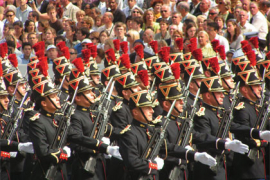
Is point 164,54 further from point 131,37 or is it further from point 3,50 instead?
point 3,50

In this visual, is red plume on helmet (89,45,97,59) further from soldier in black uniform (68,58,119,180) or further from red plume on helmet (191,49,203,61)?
soldier in black uniform (68,58,119,180)

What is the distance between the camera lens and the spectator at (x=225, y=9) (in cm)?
1580

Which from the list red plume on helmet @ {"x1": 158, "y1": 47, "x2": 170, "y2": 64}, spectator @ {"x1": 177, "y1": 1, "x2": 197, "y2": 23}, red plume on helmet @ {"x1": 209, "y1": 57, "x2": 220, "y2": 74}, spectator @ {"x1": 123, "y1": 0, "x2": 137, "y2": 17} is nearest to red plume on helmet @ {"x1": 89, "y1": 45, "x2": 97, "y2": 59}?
red plume on helmet @ {"x1": 158, "y1": 47, "x2": 170, "y2": 64}

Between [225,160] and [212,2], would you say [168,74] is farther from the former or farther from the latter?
[212,2]

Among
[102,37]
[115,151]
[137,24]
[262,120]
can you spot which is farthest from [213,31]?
[115,151]

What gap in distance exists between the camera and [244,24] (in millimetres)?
14953

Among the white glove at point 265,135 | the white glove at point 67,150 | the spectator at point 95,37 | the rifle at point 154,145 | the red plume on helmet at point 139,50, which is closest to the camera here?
the rifle at point 154,145

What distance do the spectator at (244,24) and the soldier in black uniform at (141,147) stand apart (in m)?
6.72

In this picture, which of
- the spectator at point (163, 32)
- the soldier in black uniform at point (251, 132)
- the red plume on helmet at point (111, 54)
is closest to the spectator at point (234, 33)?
the spectator at point (163, 32)

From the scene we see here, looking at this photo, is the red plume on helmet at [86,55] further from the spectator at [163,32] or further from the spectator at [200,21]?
the spectator at [200,21]

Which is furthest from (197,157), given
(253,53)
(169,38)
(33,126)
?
→ (169,38)

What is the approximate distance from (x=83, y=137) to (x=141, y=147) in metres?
1.07

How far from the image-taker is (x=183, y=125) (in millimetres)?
9195

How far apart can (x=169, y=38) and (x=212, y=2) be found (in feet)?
9.25
